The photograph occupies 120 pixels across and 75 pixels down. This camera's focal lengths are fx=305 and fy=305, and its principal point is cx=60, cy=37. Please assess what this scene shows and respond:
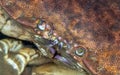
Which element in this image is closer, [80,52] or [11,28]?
[80,52]

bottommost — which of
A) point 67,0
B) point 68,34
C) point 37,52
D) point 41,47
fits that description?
point 37,52

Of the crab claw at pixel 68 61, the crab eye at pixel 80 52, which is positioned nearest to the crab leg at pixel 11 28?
the crab claw at pixel 68 61

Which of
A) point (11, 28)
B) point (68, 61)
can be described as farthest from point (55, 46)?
point (11, 28)

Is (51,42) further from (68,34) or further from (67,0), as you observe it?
(67,0)

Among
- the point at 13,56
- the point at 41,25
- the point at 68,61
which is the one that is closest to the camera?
the point at 41,25

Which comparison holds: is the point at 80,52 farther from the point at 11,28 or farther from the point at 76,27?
the point at 11,28

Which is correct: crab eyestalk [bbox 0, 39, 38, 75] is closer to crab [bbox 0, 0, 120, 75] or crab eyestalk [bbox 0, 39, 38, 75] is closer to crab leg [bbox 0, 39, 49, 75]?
crab leg [bbox 0, 39, 49, 75]

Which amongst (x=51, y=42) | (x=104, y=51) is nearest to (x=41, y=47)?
(x=51, y=42)

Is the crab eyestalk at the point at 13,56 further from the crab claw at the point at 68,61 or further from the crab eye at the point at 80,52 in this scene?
the crab eye at the point at 80,52
